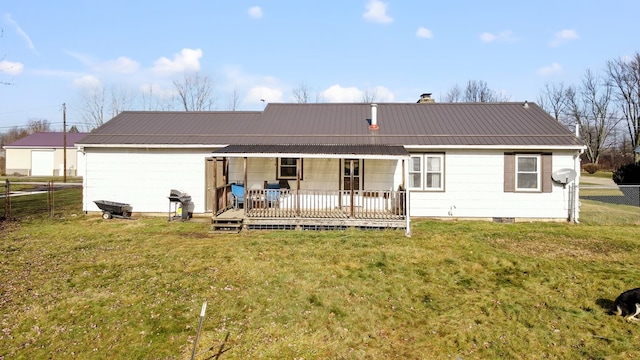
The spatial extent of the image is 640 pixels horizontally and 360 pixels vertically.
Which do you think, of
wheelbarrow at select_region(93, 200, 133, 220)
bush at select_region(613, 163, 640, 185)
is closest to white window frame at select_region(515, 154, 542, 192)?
bush at select_region(613, 163, 640, 185)

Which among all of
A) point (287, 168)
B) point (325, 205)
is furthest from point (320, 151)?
point (287, 168)

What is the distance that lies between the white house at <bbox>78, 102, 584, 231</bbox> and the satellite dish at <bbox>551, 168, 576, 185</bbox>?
0.04m

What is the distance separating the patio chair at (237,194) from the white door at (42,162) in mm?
38361

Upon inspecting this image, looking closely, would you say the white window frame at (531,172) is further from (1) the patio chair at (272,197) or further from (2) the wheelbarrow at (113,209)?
(2) the wheelbarrow at (113,209)

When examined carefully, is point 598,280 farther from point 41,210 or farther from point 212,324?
point 41,210

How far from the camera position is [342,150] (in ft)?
35.6

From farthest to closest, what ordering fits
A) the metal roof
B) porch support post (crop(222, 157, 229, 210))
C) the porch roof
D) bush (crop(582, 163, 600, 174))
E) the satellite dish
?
bush (crop(582, 163, 600, 174)) → the metal roof → porch support post (crop(222, 157, 229, 210)) → the satellite dish → the porch roof

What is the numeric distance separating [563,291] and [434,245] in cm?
300


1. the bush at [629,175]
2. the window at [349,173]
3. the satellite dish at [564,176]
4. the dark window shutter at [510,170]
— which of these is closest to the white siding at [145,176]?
the window at [349,173]

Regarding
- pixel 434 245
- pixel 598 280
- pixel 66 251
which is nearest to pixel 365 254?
pixel 434 245

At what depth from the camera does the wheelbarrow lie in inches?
471

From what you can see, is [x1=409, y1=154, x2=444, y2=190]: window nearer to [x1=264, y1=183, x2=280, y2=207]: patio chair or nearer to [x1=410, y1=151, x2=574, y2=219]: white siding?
[x1=410, y1=151, x2=574, y2=219]: white siding

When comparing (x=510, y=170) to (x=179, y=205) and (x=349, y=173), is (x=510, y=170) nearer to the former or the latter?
(x=349, y=173)

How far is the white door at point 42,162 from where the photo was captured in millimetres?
39125
